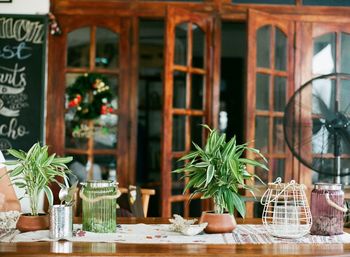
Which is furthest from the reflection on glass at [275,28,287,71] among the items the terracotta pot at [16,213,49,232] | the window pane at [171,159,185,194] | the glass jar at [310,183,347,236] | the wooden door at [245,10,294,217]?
the terracotta pot at [16,213,49,232]

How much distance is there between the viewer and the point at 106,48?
5102mm

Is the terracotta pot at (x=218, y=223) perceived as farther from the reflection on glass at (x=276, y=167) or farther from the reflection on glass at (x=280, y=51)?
the reflection on glass at (x=280, y=51)

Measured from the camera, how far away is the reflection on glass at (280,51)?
5.04 m

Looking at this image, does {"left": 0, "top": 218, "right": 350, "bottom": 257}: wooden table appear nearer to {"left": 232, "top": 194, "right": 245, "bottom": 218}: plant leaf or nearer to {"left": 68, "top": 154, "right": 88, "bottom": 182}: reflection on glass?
{"left": 232, "top": 194, "right": 245, "bottom": 218}: plant leaf

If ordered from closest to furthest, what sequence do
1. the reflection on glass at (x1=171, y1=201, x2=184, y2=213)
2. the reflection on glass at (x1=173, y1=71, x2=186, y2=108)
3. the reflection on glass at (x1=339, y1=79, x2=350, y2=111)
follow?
1. the reflection on glass at (x1=339, y1=79, x2=350, y2=111)
2. the reflection on glass at (x1=171, y1=201, x2=184, y2=213)
3. the reflection on glass at (x1=173, y1=71, x2=186, y2=108)

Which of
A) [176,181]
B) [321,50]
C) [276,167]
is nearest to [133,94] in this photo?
[176,181]

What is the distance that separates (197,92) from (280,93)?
26.8 inches

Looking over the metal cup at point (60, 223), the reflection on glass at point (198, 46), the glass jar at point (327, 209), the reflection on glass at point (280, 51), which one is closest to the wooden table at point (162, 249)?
the metal cup at point (60, 223)

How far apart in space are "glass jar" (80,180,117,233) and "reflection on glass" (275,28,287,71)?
9.39ft

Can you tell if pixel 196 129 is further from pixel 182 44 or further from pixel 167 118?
pixel 182 44

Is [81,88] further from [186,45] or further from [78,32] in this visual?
[186,45]

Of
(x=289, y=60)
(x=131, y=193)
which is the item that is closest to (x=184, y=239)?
(x=131, y=193)

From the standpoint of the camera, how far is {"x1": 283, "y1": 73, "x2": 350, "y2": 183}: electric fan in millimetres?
4570

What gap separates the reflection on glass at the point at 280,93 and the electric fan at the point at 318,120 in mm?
336
